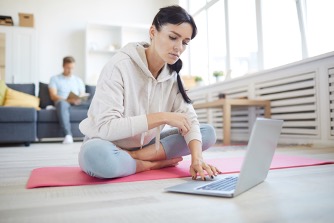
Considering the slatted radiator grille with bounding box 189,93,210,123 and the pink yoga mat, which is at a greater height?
the slatted radiator grille with bounding box 189,93,210,123

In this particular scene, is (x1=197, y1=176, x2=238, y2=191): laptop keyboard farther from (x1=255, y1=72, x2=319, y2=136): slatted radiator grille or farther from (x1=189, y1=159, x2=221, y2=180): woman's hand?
(x1=255, y1=72, x2=319, y2=136): slatted radiator grille

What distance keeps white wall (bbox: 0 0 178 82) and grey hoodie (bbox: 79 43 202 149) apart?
4316 millimetres

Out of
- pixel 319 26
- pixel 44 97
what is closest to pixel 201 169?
pixel 319 26

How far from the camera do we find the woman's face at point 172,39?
1072 millimetres

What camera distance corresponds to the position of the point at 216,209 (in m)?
0.70

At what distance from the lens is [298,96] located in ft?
8.99

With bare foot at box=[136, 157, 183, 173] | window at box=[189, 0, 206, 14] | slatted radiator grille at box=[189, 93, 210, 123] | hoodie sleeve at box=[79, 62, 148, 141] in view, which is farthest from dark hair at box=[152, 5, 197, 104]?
window at box=[189, 0, 206, 14]

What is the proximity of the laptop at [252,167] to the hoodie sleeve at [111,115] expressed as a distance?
0.84 ft

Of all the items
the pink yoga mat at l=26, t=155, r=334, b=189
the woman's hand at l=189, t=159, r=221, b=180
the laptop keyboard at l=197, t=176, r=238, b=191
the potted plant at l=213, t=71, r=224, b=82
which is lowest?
the pink yoga mat at l=26, t=155, r=334, b=189

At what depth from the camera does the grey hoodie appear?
104cm

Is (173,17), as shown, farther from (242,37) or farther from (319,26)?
(242,37)

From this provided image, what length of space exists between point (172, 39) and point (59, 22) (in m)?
4.89

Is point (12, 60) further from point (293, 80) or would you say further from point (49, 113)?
point (293, 80)

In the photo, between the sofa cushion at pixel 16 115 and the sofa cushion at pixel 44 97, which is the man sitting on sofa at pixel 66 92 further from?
the sofa cushion at pixel 16 115
